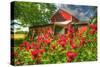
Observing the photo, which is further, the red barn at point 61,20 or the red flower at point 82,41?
the red flower at point 82,41

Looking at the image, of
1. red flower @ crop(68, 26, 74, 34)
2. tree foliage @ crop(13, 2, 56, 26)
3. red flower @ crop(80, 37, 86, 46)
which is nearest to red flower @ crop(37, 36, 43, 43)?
Answer: tree foliage @ crop(13, 2, 56, 26)

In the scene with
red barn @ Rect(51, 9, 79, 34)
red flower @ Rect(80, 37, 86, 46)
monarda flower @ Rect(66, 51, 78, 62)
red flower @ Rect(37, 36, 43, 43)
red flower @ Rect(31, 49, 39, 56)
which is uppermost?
red barn @ Rect(51, 9, 79, 34)

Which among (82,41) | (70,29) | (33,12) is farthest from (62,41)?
(33,12)

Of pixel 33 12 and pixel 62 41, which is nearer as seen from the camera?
pixel 33 12

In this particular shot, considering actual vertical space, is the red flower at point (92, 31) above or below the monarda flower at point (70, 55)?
above

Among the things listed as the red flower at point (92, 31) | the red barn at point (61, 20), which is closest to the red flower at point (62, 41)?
the red barn at point (61, 20)

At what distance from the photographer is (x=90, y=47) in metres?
3.65

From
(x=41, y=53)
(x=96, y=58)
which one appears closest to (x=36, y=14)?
(x=41, y=53)

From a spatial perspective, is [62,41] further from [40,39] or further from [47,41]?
[40,39]

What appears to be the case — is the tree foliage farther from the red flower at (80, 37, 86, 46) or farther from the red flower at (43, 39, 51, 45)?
the red flower at (80, 37, 86, 46)

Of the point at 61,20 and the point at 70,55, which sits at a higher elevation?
the point at 61,20

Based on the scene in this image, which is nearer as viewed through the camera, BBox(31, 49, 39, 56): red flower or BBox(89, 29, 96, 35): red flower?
BBox(31, 49, 39, 56): red flower

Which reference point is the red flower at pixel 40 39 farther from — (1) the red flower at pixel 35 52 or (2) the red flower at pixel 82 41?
(2) the red flower at pixel 82 41
